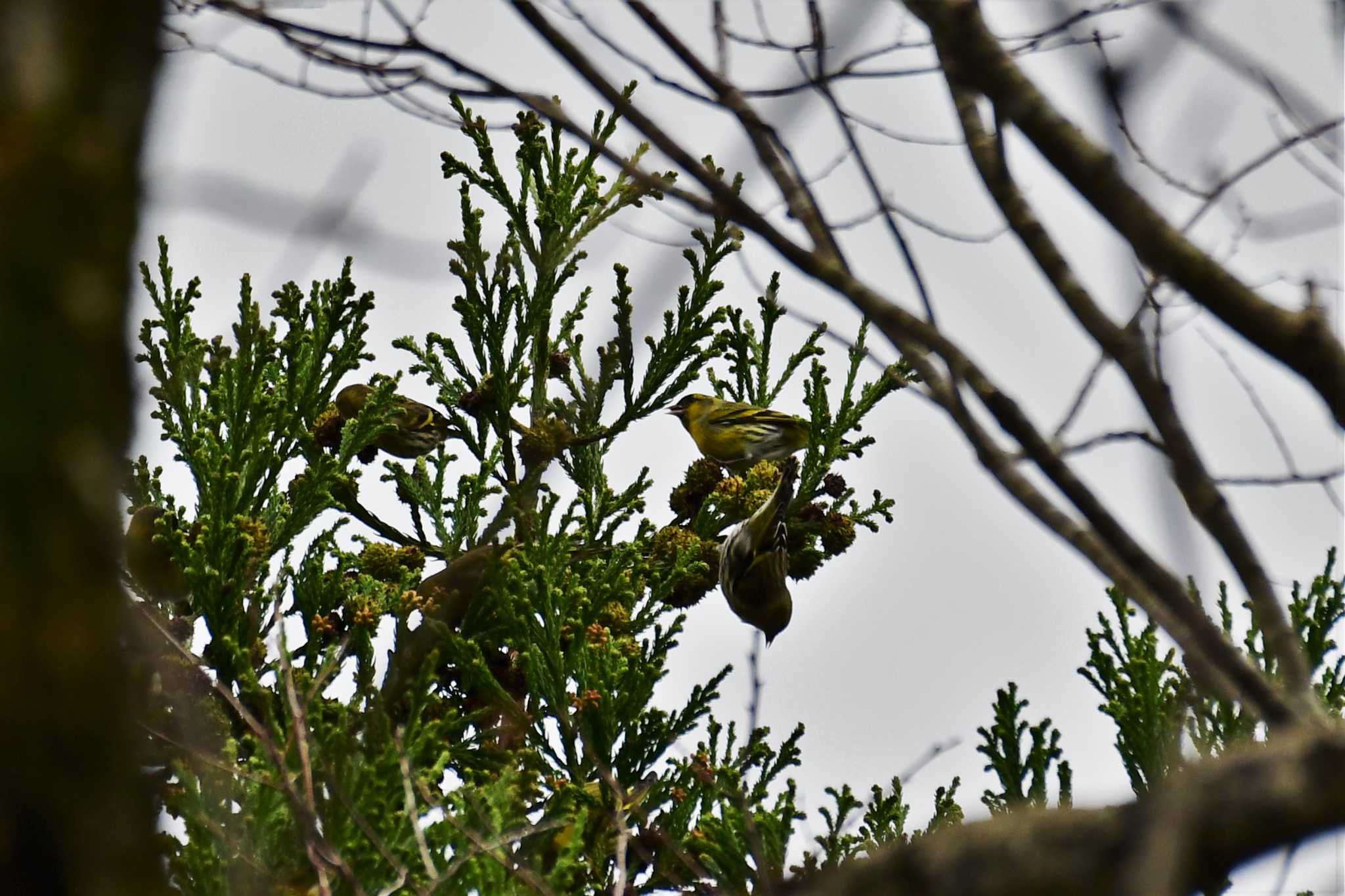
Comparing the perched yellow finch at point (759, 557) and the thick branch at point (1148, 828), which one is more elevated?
the perched yellow finch at point (759, 557)

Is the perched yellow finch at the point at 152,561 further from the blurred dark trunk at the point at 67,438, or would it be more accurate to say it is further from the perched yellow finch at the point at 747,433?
the blurred dark trunk at the point at 67,438

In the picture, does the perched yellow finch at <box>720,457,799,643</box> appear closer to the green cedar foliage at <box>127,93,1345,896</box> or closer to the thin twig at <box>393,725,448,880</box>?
the green cedar foliage at <box>127,93,1345,896</box>

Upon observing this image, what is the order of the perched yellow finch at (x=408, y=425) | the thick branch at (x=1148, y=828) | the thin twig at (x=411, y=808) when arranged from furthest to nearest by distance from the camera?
1. the perched yellow finch at (x=408, y=425)
2. the thin twig at (x=411, y=808)
3. the thick branch at (x=1148, y=828)

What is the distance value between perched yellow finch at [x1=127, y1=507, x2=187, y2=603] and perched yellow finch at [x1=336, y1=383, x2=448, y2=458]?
3.36 feet

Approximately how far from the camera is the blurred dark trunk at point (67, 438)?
3.70ft

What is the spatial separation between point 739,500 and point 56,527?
470cm

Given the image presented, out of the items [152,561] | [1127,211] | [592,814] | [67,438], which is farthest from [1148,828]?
[152,561]

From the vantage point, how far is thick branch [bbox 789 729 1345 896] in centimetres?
123

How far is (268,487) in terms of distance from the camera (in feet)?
16.6

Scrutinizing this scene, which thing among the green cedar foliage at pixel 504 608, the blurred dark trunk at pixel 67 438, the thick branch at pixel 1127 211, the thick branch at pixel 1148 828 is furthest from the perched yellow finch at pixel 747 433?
the blurred dark trunk at pixel 67 438

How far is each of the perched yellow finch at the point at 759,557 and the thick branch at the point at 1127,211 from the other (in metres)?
3.19

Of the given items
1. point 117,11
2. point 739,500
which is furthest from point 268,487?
point 117,11

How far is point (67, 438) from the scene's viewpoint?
118 centimetres

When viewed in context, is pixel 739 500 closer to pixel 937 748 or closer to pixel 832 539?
pixel 832 539
